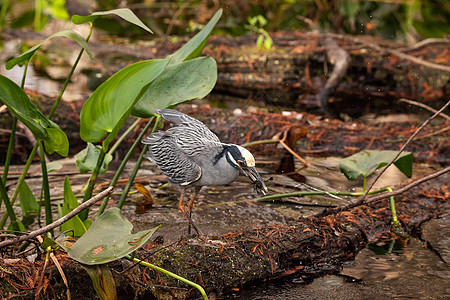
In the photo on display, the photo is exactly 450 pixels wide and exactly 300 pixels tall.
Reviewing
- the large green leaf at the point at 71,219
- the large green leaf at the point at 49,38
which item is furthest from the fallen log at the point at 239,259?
the large green leaf at the point at 49,38

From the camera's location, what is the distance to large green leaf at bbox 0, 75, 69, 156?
218 cm

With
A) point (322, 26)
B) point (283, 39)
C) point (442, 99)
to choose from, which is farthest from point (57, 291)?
point (322, 26)

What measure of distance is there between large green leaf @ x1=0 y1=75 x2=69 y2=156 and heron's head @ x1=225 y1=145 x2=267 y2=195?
0.79 m

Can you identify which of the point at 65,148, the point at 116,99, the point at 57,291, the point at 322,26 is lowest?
the point at 57,291

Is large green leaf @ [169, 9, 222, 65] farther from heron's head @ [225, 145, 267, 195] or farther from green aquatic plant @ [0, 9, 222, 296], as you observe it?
heron's head @ [225, 145, 267, 195]

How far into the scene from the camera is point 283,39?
827 centimetres

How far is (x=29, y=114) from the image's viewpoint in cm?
230

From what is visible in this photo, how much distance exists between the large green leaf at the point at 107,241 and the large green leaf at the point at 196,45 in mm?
1035

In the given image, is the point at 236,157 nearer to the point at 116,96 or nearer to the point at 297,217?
the point at 116,96

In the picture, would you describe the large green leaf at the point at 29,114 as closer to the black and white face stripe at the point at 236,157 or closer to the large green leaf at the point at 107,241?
the large green leaf at the point at 107,241

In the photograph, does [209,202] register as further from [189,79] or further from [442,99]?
[442,99]

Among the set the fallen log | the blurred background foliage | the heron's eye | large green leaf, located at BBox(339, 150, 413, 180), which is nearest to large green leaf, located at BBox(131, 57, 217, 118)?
the heron's eye

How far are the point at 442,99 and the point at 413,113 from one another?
0.96 meters

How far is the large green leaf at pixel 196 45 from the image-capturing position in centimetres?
276
